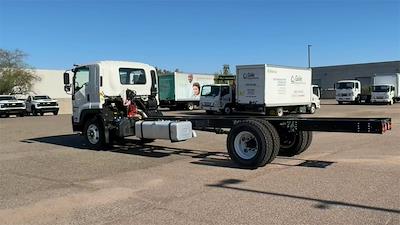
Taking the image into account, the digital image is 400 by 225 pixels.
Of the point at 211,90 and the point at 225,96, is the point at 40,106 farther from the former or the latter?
the point at 225,96

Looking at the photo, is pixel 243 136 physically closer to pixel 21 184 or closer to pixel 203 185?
pixel 203 185

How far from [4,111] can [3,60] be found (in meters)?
33.2

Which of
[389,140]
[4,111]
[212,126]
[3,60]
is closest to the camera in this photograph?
[212,126]

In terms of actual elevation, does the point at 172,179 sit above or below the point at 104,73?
below

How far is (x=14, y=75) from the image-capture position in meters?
65.5

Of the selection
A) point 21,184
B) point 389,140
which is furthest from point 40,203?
point 389,140

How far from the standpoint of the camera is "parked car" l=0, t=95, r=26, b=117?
37.1m

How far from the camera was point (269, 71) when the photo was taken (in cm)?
2812

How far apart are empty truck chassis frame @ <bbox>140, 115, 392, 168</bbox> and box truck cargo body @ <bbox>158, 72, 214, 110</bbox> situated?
2908 cm

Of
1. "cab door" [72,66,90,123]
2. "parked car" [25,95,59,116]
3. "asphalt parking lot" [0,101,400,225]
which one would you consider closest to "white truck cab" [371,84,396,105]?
"parked car" [25,95,59,116]

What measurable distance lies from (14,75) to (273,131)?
60808 mm

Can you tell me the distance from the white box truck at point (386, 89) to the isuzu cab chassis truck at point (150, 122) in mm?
38708

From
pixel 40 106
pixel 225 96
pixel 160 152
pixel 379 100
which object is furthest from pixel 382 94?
pixel 160 152

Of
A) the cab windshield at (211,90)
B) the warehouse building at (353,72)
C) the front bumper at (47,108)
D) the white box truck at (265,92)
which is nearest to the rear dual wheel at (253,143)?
the white box truck at (265,92)
